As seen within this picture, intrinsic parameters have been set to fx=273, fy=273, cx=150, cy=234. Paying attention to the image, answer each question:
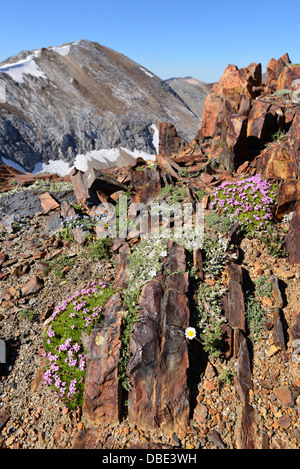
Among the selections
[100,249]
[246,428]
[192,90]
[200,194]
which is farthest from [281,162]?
[192,90]

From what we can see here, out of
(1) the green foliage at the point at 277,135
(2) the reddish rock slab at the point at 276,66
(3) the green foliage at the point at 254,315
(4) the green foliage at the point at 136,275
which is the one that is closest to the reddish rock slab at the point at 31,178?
(4) the green foliage at the point at 136,275

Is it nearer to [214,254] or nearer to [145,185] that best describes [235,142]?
[145,185]

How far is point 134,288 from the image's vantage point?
6.23 m

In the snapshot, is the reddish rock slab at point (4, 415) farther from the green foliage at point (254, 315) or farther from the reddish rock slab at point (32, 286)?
the green foliage at point (254, 315)

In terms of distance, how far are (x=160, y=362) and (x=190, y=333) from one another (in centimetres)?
78

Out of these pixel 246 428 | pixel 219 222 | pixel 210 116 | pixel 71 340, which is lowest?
pixel 246 428

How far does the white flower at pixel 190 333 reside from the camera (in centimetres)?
529

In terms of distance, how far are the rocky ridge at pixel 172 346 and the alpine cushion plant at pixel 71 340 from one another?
0.26 meters

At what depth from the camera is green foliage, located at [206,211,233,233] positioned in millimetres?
8078

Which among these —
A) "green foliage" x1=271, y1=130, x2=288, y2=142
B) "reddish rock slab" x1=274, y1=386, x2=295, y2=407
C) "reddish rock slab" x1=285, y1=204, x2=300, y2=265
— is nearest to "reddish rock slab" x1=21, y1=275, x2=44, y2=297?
"reddish rock slab" x1=274, y1=386, x2=295, y2=407

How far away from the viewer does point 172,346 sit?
5285mm

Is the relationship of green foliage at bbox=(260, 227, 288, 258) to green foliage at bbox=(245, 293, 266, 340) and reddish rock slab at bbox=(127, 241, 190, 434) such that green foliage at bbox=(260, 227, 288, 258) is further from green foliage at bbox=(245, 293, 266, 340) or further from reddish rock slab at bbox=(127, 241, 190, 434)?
reddish rock slab at bbox=(127, 241, 190, 434)
